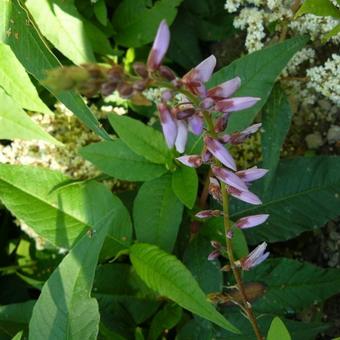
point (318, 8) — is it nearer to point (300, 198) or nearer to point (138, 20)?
point (300, 198)

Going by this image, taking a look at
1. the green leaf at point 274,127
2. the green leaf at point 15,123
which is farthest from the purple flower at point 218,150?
the green leaf at point 15,123

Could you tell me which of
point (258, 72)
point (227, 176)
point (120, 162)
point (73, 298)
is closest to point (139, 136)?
point (120, 162)

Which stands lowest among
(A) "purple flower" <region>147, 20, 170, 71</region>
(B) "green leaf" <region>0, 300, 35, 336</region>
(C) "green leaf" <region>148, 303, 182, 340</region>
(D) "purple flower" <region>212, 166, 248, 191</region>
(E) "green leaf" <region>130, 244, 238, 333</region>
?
(C) "green leaf" <region>148, 303, 182, 340</region>

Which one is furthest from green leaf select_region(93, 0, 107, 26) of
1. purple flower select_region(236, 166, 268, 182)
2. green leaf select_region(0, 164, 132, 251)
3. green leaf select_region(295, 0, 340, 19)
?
purple flower select_region(236, 166, 268, 182)

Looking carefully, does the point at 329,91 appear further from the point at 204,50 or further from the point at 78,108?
the point at 204,50

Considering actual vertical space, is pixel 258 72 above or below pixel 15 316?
above

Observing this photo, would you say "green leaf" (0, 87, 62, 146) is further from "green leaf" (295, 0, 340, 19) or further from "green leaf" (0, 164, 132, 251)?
"green leaf" (295, 0, 340, 19)
